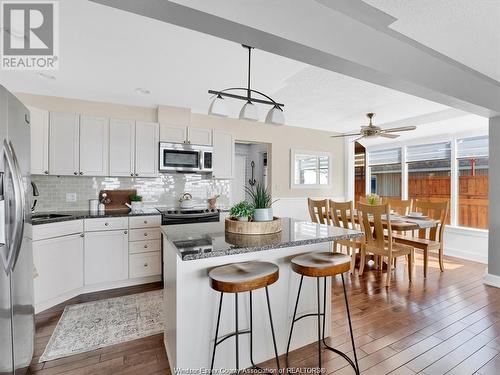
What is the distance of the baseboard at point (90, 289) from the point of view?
2613 millimetres

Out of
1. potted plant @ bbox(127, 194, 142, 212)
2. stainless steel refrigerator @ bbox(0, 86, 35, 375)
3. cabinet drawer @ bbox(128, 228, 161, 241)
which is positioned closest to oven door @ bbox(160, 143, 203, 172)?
potted plant @ bbox(127, 194, 142, 212)

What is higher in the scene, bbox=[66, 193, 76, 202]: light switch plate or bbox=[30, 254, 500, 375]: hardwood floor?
bbox=[66, 193, 76, 202]: light switch plate

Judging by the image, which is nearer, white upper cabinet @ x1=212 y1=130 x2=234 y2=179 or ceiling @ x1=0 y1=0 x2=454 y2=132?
ceiling @ x1=0 y1=0 x2=454 y2=132

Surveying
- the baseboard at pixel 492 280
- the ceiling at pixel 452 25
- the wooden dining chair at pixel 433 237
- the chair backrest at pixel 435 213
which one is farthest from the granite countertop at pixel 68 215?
the baseboard at pixel 492 280

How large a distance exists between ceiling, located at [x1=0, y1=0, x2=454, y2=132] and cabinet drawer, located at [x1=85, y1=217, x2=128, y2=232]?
1.64m

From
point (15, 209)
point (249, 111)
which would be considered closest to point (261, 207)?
point (249, 111)

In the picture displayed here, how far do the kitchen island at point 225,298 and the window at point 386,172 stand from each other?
15.7ft

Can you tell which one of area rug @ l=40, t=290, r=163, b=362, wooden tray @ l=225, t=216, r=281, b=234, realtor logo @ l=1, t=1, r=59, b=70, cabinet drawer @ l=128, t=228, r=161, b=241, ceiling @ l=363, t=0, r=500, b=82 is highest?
ceiling @ l=363, t=0, r=500, b=82

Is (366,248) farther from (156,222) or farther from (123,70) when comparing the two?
(123,70)

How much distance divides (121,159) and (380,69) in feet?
10.7

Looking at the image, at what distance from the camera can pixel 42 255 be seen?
2.59 meters

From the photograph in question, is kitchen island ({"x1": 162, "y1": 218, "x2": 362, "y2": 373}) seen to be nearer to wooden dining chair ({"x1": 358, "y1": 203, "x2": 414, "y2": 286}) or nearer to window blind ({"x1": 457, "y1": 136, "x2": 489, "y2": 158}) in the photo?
wooden dining chair ({"x1": 358, "y1": 203, "x2": 414, "y2": 286})

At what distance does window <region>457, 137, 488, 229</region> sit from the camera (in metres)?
4.55

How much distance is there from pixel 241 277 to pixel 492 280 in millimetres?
3706
